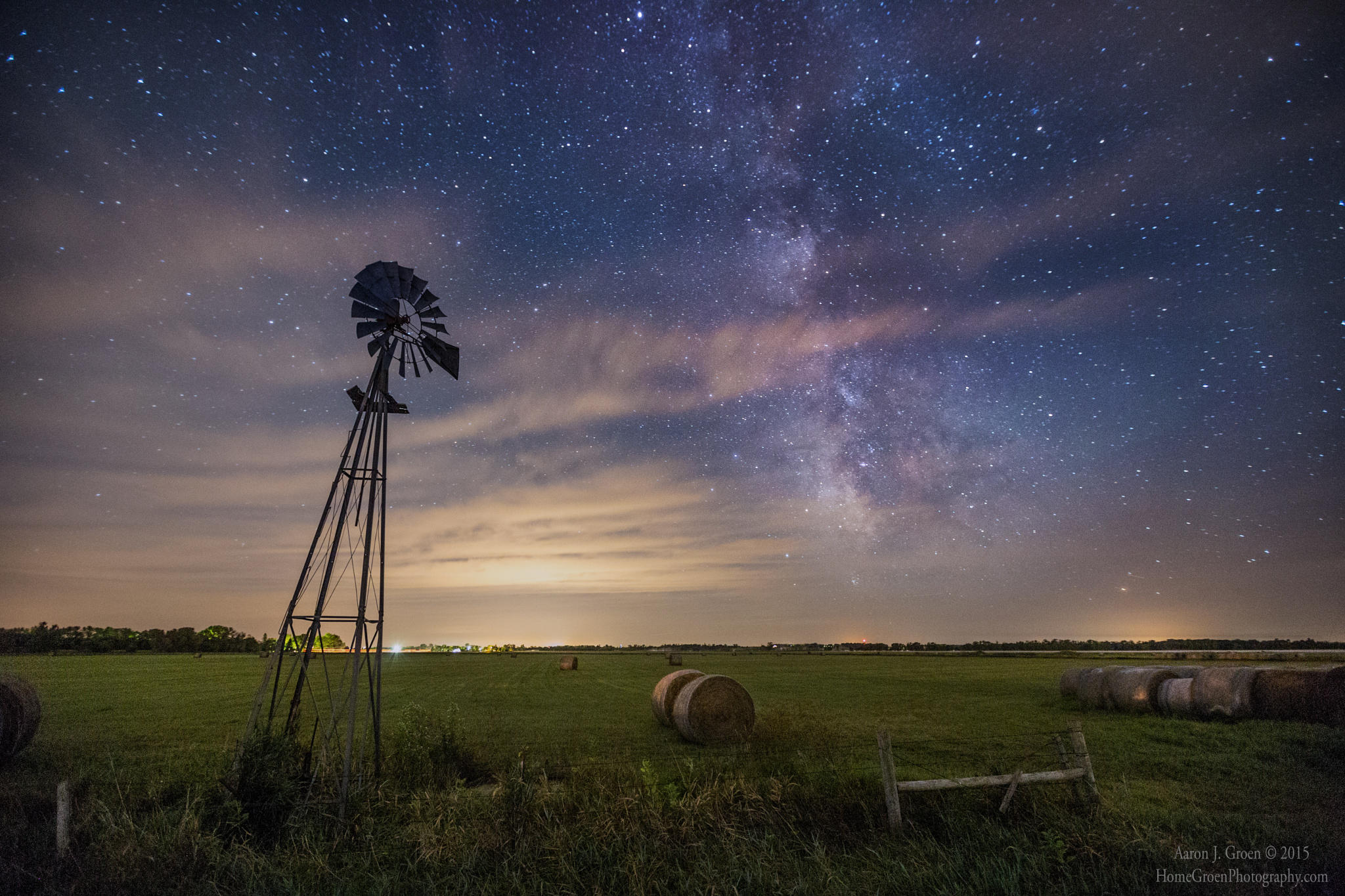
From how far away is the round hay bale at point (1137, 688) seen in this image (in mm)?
23719

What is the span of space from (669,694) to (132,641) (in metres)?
136

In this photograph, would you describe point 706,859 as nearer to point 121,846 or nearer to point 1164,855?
point 1164,855

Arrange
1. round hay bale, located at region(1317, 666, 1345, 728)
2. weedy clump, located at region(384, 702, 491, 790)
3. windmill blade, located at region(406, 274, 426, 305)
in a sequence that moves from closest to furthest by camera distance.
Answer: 1. weedy clump, located at region(384, 702, 491, 790)
2. windmill blade, located at region(406, 274, 426, 305)
3. round hay bale, located at region(1317, 666, 1345, 728)

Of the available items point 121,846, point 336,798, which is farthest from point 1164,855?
point 121,846

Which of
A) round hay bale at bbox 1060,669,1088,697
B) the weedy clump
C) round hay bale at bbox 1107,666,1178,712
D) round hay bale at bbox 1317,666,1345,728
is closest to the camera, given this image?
the weedy clump

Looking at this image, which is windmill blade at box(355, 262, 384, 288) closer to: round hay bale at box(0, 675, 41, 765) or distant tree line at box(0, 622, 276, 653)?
round hay bale at box(0, 675, 41, 765)

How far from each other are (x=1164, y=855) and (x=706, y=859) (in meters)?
5.77

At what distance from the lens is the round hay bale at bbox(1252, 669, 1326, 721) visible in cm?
1914

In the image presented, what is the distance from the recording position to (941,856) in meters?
8.25

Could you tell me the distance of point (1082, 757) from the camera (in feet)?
33.1

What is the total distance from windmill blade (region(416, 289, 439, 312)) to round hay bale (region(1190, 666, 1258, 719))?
2765 cm

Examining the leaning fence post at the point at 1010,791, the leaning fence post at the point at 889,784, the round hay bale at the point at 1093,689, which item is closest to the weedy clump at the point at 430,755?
the leaning fence post at the point at 889,784

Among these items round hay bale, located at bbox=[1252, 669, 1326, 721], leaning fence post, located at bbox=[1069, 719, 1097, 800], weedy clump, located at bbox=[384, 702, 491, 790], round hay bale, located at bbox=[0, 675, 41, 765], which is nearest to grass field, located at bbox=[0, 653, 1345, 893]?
weedy clump, located at bbox=[384, 702, 491, 790]

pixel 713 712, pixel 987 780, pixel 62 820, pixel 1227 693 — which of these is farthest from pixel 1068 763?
pixel 1227 693
